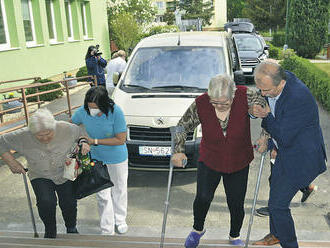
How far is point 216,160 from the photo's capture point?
10.9 ft

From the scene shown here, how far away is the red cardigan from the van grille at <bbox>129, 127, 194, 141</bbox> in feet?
6.31

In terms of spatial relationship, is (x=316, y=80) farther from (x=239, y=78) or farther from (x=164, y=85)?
(x=164, y=85)

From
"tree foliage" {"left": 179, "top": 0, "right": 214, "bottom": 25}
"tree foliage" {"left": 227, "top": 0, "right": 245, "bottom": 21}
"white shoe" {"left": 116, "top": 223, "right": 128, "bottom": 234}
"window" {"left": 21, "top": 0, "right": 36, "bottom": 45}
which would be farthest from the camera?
"tree foliage" {"left": 227, "top": 0, "right": 245, "bottom": 21}

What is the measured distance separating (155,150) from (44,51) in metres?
12.5

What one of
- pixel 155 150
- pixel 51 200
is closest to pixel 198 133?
pixel 155 150

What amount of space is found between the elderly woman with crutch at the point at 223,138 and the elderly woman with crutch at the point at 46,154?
1.13 metres

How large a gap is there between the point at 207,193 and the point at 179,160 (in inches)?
16.4

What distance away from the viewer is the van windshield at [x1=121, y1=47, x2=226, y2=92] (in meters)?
5.99

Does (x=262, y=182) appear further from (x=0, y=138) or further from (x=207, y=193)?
(x=0, y=138)

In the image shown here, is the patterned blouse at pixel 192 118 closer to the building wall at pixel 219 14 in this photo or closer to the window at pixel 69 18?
the window at pixel 69 18

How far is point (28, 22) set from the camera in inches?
608

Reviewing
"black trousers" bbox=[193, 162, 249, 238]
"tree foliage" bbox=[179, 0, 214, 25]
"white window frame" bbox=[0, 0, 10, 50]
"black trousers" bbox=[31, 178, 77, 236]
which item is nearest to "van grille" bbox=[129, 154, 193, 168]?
"black trousers" bbox=[31, 178, 77, 236]

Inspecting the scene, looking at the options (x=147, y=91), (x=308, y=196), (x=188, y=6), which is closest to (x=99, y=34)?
(x=147, y=91)

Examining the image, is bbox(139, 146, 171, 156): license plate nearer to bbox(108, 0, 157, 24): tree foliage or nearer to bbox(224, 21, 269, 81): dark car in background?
bbox(224, 21, 269, 81): dark car in background
